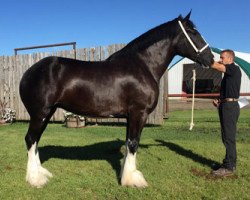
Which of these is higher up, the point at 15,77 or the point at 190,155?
the point at 15,77

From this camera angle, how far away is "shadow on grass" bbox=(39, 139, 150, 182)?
22.1 feet

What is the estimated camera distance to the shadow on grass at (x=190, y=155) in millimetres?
6368

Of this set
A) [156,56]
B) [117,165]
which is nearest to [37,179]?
[117,165]

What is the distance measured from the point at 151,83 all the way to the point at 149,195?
5.50 ft

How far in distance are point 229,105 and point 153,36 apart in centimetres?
172

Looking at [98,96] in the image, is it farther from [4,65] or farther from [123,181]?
[4,65]

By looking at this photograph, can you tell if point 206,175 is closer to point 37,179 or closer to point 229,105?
point 229,105

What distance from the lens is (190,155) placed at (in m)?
6.97

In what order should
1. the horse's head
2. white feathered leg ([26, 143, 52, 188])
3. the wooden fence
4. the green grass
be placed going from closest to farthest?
the green grass, white feathered leg ([26, 143, 52, 188]), the horse's head, the wooden fence

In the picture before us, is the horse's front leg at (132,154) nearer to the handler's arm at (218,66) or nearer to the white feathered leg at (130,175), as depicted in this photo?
the white feathered leg at (130,175)

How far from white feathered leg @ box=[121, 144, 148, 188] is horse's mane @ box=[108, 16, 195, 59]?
64.8 inches

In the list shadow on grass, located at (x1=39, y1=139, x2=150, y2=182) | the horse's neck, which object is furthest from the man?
shadow on grass, located at (x1=39, y1=139, x2=150, y2=182)

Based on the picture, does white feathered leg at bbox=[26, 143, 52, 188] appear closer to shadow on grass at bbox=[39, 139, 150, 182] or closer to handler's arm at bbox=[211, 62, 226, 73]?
shadow on grass at bbox=[39, 139, 150, 182]

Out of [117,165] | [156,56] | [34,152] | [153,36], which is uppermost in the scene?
[153,36]
